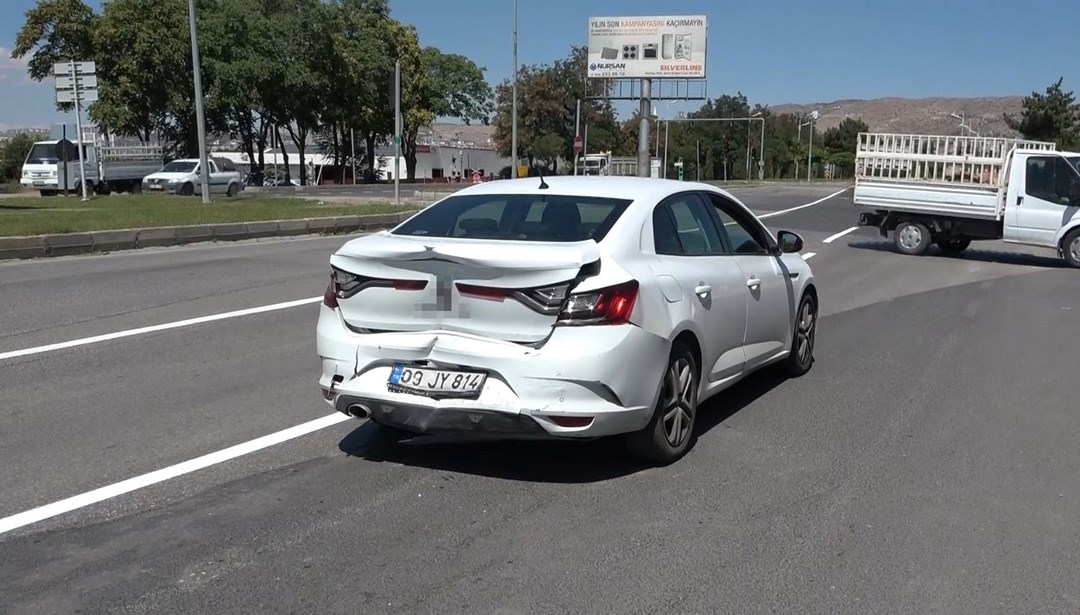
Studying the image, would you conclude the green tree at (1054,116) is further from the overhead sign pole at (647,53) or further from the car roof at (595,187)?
the car roof at (595,187)

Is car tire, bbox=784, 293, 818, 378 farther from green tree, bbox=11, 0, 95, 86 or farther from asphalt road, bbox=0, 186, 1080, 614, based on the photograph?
green tree, bbox=11, 0, 95, 86

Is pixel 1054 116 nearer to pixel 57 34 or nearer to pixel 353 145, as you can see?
pixel 353 145

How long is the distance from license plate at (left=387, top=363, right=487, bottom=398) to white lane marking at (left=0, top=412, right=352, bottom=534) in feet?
3.89

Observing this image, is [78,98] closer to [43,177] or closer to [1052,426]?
[43,177]

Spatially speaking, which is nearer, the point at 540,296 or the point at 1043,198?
the point at 540,296

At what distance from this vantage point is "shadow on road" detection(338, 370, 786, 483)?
17.7 feet

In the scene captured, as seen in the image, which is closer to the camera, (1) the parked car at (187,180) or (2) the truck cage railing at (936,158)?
(2) the truck cage railing at (936,158)

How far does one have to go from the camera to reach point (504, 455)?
5.68 metres

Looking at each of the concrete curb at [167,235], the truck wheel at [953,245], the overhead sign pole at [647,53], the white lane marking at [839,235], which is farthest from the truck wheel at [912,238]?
the overhead sign pole at [647,53]

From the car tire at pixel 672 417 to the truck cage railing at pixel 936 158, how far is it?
15.1 m

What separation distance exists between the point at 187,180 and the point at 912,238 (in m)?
26.5

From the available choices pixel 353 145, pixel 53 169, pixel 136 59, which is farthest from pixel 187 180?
pixel 353 145

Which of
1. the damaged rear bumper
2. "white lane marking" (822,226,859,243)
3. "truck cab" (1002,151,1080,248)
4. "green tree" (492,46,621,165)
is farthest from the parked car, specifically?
"green tree" (492,46,621,165)

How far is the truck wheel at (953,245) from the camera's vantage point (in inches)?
805
